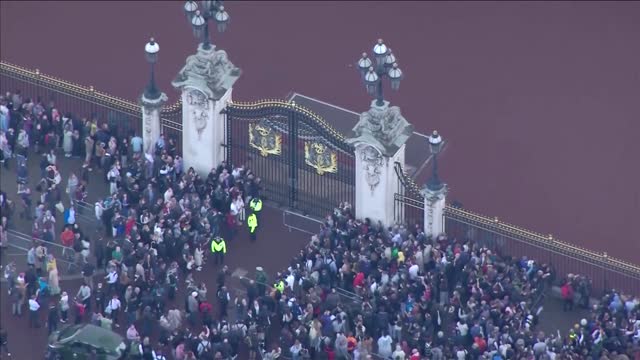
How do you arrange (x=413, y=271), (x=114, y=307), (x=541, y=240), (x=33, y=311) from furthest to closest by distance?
(x=541, y=240)
(x=33, y=311)
(x=114, y=307)
(x=413, y=271)

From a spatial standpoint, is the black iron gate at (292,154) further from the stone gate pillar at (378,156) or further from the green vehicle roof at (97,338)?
the green vehicle roof at (97,338)

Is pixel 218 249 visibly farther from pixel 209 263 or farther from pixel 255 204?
pixel 255 204

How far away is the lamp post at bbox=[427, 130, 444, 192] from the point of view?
98500 millimetres

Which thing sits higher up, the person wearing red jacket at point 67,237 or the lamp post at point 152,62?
the lamp post at point 152,62

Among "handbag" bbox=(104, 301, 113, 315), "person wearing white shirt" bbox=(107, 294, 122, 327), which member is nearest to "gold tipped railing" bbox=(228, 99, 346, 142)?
"person wearing white shirt" bbox=(107, 294, 122, 327)

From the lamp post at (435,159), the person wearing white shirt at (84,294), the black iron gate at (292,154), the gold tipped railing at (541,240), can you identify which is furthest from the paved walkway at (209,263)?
the gold tipped railing at (541,240)

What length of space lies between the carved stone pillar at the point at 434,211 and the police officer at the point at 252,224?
5586mm

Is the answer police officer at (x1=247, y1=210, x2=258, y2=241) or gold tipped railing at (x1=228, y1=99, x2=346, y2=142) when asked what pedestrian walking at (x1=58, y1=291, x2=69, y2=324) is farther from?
gold tipped railing at (x1=228, y1=99, x2=346, y2=142)

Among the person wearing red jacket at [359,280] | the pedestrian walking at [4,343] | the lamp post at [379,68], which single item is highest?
the lamp post at [379,68]

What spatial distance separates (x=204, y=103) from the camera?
103625 millimetres

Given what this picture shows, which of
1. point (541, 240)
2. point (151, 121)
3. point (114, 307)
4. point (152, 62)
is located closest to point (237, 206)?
point (151, 121)

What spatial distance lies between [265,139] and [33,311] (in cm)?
1032

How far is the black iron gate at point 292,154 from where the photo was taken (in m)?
103

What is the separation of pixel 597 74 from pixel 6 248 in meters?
22.0
